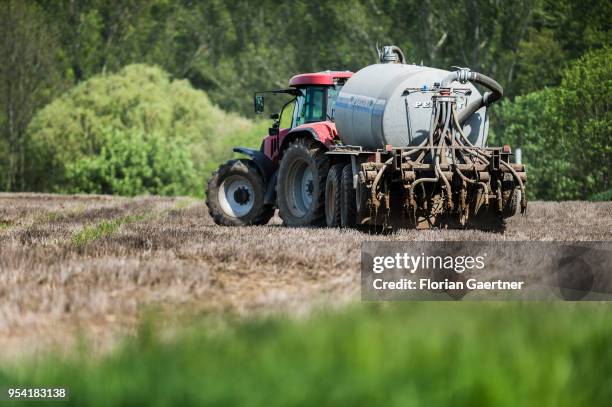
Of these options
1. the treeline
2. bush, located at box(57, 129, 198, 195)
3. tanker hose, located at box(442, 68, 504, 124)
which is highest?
the treeline

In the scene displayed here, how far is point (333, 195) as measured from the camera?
53.3 ft

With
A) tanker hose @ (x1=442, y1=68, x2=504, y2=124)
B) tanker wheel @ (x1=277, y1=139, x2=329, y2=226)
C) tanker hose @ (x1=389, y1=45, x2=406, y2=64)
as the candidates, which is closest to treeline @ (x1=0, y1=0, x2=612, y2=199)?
tanker hose @ (x1=389, y1=45, x2=406, y2=64)

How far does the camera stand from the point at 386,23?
Result: 52.7 meters

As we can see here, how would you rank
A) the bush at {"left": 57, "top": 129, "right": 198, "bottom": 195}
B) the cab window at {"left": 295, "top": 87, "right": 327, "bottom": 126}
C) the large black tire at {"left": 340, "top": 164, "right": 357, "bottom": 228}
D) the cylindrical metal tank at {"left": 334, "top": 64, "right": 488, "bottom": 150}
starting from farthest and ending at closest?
the bush at {"left": 57, "top": 129, "right": 198, "bottom": 195} → the cab window at {"left": 295, "top": 87, "right": 327, "bottom": 126} → the cylindrical metal tank at {"left": 334, "top": 64, "right": 488, "bottom": 150} → the large black tire at {"left": 340, "top": 164, "right": 357, "bottom": 228}

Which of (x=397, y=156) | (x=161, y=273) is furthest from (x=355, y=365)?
(x=397, y=156)

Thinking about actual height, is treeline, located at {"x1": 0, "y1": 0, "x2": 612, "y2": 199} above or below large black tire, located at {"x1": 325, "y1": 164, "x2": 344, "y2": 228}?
above

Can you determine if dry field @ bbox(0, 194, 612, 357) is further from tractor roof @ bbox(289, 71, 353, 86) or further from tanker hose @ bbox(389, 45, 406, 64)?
tractor roof @ bbox(289, 71, 353, 86)

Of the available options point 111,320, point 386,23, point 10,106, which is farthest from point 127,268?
point 386,23

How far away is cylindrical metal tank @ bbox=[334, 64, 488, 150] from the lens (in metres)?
15.8

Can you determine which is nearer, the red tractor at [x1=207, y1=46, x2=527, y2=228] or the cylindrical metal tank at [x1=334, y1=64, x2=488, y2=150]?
the red tractor at [x1=207, y1=46, x2=527, y2=228]

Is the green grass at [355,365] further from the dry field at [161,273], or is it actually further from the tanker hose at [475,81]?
the tanker hose at [475,81]

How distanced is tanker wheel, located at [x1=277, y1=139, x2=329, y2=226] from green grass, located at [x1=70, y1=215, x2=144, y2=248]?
2668 mm

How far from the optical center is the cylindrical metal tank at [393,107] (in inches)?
620

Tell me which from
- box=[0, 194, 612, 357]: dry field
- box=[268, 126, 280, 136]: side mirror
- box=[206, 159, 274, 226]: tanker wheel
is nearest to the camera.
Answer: box=[0, 194, 612, 357]: dry field
